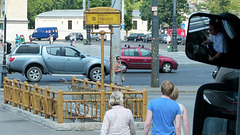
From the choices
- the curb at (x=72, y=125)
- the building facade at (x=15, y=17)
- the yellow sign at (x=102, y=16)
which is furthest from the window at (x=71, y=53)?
the building facade at (x=15, y=17)

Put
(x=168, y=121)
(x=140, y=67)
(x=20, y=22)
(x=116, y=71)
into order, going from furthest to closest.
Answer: (x=20, y=22) < (x=140, y=67) < (x=116, y=71) < (x=168, y=121)

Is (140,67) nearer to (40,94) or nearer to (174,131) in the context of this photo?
(40,94)

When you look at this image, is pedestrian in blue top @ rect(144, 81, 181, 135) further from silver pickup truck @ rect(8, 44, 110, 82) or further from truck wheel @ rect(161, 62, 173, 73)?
truck wheel @ rect(161, 62, 173, 73)

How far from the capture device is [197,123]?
2801mm

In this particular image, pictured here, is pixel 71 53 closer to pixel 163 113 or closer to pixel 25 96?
pixel 25 96

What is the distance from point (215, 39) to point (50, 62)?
2295cm

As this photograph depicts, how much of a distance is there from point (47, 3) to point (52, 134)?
113m

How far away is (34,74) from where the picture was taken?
24.9 metres

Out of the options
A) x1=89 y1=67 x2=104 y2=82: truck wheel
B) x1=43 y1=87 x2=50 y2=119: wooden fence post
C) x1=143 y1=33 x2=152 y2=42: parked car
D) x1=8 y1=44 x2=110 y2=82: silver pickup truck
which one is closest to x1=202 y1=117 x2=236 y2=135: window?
x1=43 y1=87 x2=50 y2=119: wooden fence post

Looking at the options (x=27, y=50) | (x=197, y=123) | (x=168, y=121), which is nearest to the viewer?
(x=197, y=123)

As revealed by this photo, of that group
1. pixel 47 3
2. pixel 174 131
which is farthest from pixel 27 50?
pixel 47 3

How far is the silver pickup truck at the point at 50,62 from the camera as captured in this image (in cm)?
2480

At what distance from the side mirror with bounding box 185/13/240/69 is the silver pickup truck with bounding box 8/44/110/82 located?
22.6m

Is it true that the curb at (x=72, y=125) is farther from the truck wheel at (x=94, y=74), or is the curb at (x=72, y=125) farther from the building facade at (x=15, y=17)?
the building facade at (x=15, y=17)
